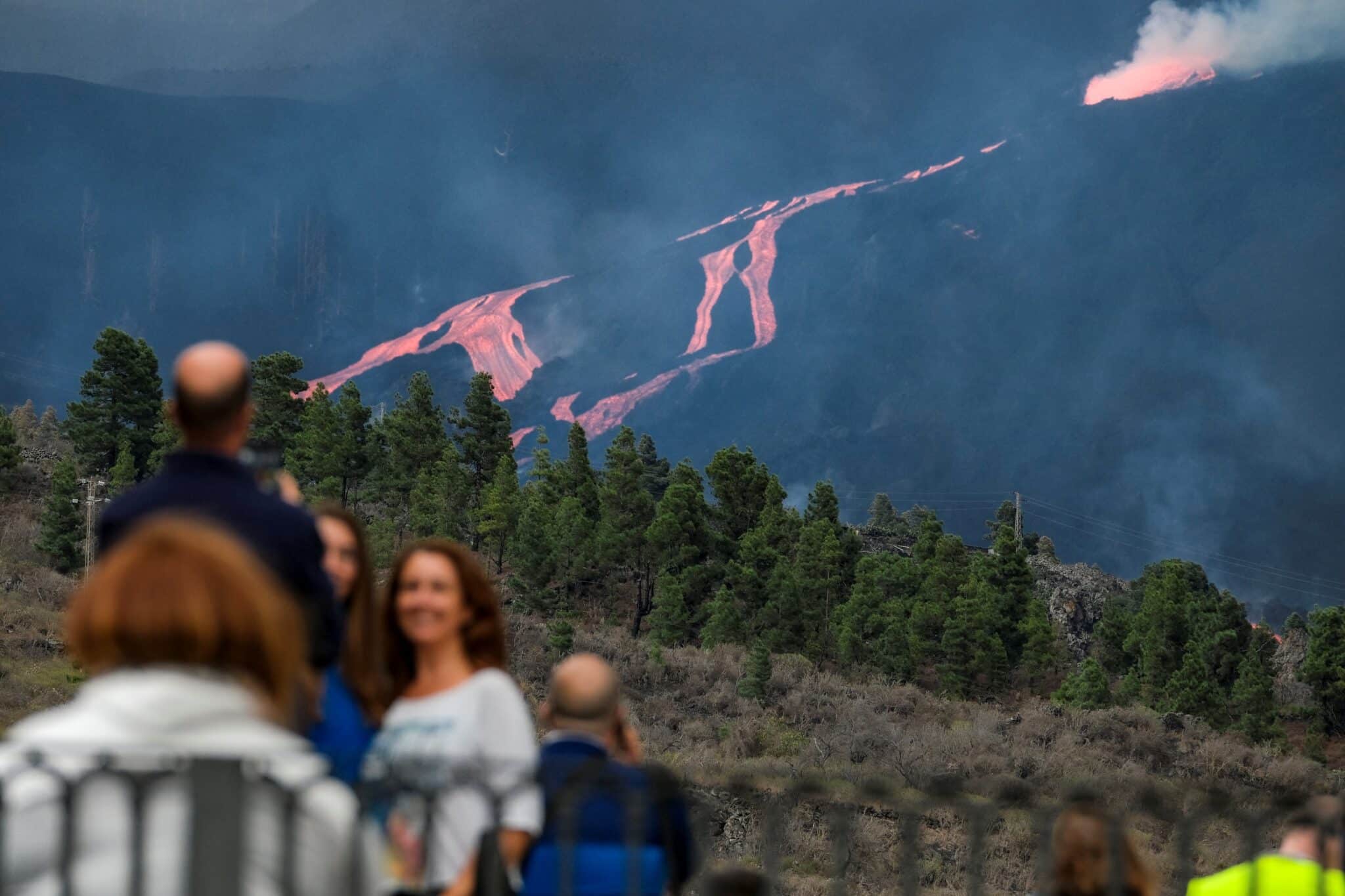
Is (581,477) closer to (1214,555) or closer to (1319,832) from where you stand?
(1319,832)

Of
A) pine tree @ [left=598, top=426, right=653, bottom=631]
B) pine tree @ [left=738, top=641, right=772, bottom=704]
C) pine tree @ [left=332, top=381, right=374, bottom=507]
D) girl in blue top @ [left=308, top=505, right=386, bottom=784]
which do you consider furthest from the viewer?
pine tree @ [left=332, top=381, right=374, bottom=507]

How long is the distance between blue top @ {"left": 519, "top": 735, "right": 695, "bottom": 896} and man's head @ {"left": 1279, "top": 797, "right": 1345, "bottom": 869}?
1.51m

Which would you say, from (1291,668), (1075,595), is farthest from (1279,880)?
(1075,595)

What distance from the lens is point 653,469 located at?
4650cm

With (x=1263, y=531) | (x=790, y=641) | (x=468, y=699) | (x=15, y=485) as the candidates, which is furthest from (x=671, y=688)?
(x=1263, y=531)

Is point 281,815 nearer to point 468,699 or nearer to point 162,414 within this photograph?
point 468,699

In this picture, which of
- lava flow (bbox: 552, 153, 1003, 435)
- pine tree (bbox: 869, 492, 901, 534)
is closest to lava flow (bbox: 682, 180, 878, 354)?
lava flow (bbox: 552, 153, 1003, 435)

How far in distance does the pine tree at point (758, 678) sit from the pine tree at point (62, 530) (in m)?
16.2

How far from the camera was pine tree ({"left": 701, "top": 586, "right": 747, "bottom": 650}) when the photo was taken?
25.8 metres

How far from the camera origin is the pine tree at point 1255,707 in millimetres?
24219

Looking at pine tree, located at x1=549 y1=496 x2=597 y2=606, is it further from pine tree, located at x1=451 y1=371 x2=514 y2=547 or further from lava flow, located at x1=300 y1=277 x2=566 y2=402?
lava flow, located at x1=300 y1=277 x2=566 y2=402

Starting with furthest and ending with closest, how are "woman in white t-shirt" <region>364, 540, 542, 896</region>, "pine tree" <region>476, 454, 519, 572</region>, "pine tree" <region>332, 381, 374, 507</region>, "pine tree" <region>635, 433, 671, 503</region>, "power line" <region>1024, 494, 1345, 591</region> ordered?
"power line" <region>1024, 494, 1345, 591</region> → "pine tree" <region>635, 433, 671, 503</region> → "pine tree" <region>332, 381, 374, 507</region> → "pine tree" <region>476, 454, 519, 572</region> → "woman in white t-shirt" <region>364, 540, 542, 896</region>

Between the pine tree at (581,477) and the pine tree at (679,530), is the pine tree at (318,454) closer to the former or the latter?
the pine tree at (581,477)

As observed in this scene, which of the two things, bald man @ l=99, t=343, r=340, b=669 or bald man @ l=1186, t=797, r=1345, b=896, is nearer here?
bald man @ l=99, t=343, r=340, b=669
